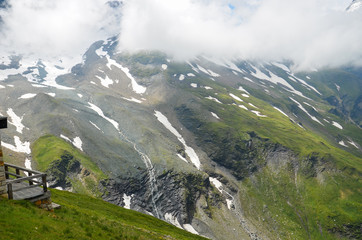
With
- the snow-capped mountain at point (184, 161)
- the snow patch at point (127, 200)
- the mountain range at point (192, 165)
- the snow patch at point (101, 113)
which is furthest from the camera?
the snow patch at point (101, 113)

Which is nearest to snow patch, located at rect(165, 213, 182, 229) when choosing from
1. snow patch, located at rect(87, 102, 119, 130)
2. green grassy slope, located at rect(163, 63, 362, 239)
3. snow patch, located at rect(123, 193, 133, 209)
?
snow patch, located at rect(123, 193, 133, 209)

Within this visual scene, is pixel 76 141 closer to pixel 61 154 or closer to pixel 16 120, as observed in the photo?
pixel 61 154

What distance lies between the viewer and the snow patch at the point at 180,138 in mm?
151500

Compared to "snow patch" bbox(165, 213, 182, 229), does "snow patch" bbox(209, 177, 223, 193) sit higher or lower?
lower

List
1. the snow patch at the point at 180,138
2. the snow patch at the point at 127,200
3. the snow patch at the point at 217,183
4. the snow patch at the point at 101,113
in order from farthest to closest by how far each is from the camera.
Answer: the snow patch at the point at 101,113
the snow patch at the point at 180,138
the snow patch at the point at 217,183
the snow patch at the point at 127,200

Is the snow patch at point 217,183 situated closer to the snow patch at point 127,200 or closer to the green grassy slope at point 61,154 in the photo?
the snow patch at point 127,200

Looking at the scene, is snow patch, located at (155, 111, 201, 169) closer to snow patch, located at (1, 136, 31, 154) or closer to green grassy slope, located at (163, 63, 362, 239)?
green grassy slope, located at (163, 63, 362, 239)

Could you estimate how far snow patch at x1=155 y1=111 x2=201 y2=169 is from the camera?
152m

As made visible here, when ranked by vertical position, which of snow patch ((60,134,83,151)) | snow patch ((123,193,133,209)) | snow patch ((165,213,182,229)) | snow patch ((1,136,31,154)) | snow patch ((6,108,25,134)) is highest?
snow patch ((6,108,25,134))

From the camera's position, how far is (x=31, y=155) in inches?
4222

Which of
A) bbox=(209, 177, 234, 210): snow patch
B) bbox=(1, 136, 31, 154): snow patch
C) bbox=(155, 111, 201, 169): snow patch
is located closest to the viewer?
bbox=(1, 136, 31, 154): snow patch

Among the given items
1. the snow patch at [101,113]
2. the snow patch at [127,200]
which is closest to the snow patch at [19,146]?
the snow patch at [127,200]

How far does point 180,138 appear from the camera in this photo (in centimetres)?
16525

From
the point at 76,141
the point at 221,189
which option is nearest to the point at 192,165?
the point at 221,189
